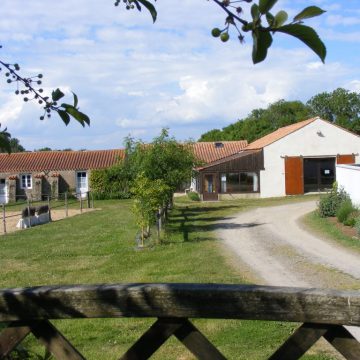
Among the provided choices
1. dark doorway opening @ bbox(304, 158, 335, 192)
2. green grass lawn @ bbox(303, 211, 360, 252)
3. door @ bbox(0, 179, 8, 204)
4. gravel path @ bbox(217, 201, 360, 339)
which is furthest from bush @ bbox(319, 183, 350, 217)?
door @ bbox(0, 179, 8, 204)

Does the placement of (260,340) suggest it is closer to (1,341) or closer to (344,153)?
(1,341)

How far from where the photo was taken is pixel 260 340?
291 inches

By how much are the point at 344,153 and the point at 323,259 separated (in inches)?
1067

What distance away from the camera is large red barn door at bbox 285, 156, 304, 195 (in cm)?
4006

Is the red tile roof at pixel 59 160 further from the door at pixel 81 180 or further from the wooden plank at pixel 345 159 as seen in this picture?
the wooden plank at pixel 345 159

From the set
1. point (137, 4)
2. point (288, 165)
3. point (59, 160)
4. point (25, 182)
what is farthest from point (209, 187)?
point (137, 4)

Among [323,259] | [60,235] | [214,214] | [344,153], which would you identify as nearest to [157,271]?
[323,259]

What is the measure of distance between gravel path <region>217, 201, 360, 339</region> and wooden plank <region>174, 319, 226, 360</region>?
30.8 feet

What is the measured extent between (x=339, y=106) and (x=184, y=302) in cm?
7672

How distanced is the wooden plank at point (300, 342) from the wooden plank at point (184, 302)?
3cm

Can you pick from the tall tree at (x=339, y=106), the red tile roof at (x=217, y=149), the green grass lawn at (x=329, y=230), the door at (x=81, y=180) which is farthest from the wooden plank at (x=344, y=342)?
the tall tree at (x=339, y=106)

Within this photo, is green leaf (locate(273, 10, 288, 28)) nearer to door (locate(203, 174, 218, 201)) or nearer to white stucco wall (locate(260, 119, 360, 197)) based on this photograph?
door (locate(203, 174, 218, 201))

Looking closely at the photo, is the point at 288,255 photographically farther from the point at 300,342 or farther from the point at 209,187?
the point at 209,187

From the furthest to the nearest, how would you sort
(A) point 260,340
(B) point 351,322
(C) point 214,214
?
(C) point 214,214 < (A) point 260,340 < (B) point 351,322
